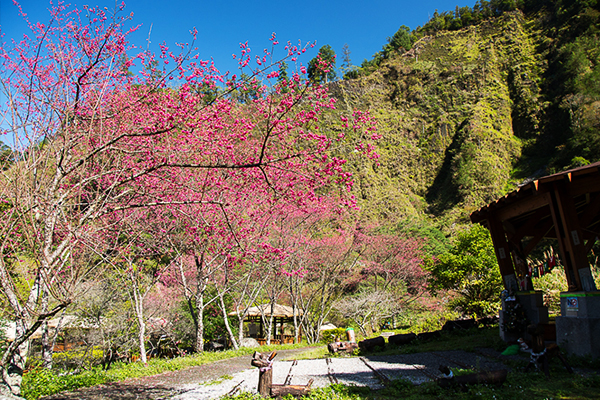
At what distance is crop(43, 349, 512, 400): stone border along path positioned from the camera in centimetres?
625

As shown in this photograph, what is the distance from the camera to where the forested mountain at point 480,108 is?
42438 mm

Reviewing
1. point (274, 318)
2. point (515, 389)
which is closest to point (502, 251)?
point (515, 389)

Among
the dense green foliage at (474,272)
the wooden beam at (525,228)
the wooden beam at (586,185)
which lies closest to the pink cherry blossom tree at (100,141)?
the wooden beam at (586,185)

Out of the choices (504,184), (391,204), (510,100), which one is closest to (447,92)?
(510,100)

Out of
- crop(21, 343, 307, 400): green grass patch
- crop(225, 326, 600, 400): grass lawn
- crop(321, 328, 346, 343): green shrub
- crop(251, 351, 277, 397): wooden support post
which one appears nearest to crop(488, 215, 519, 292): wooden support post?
crop(225, 326, 600, 400): grass lawn

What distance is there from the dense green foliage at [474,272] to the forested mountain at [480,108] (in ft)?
70.8

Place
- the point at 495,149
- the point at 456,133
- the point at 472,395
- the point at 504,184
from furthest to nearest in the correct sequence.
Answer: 1. the point at 456,133
2. the point at 495,149
3. the point at 504,184
4. the point at 472,395

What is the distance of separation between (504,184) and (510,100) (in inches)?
668

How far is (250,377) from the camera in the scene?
773 cm

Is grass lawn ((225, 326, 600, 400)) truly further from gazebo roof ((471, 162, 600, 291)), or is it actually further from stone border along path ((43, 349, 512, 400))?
gazebo roof ((471, 162, 600, 291))

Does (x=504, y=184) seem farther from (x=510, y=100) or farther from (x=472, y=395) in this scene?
(x=472, y=395)

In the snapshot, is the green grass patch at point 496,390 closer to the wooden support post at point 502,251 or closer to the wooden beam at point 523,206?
the wooden beam at point 523,206

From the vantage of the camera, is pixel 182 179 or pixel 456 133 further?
pixel 456 133

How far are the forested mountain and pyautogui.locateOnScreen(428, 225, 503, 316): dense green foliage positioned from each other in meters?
21.6
